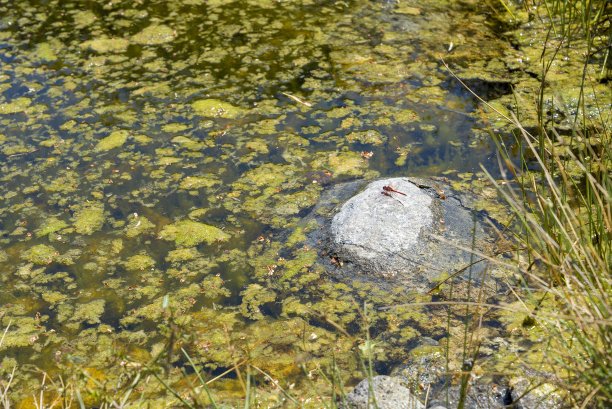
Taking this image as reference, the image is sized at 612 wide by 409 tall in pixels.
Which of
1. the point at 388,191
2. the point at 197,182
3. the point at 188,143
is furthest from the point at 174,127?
the point at 388,191

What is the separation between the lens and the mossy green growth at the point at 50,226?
9.80 ft

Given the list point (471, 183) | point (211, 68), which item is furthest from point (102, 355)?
point (211, 68)

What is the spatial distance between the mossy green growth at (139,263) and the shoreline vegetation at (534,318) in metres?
0.31

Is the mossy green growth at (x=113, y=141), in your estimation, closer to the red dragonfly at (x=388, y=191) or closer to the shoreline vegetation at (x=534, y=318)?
the shoreline vegetation at (x=534, y=318)

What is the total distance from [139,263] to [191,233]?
0.32 metres

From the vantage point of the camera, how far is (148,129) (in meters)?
3.70

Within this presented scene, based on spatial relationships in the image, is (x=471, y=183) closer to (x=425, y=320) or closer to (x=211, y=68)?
(x=425, y=320)

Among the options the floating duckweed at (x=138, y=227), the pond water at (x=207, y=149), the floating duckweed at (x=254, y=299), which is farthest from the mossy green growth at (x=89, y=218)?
the floating duckweed at (x=254, y=299)

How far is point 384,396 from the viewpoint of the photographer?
1.75m

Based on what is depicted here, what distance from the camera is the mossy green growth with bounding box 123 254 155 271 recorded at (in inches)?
110

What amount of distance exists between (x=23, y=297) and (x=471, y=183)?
8.16ft

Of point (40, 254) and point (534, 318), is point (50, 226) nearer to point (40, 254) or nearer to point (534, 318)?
point (40, 254)

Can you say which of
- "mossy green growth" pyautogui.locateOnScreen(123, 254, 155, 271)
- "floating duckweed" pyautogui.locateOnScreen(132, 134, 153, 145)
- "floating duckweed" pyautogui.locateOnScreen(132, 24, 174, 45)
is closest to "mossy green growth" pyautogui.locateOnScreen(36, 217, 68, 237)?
"mossy green growth" pyautogui.locateOnScreen(123, 254, 155, 271)

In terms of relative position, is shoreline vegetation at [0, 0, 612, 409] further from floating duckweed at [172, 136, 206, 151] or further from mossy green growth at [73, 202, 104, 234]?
floating duckweed at [172, 136, 206, 151]
